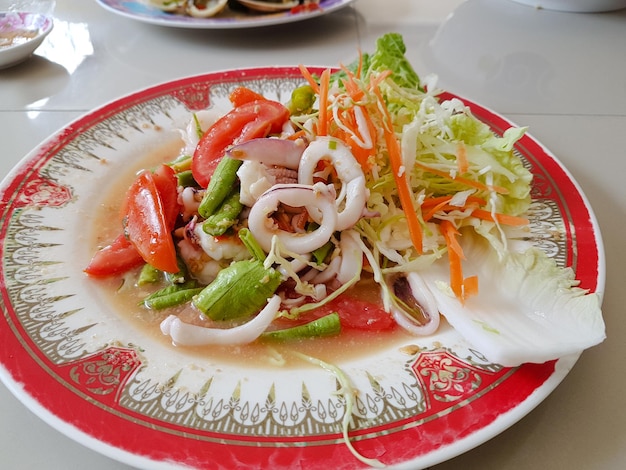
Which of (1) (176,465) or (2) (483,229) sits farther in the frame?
(2) (483,229)

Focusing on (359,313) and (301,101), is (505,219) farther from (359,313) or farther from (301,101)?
(301,101)

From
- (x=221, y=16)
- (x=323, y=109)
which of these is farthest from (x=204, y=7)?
(x=323, y=109)

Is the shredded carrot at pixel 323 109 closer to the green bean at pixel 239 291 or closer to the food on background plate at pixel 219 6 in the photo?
the green bean at pixel 239 291

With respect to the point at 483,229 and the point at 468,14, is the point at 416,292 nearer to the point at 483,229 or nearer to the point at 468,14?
the point at 483,229

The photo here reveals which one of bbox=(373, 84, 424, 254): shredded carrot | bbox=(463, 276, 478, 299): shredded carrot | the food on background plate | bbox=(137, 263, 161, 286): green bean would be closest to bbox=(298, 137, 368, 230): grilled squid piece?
bbox=(373, 84, 424, 254): shredded carrot

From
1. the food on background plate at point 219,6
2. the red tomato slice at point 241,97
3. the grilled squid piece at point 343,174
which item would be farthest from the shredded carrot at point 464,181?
the food on background plate at point 219,6

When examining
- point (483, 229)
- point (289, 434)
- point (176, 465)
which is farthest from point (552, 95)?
point (176, 465)

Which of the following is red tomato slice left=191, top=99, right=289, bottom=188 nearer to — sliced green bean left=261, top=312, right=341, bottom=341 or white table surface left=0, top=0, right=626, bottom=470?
sliced green bean left=261, top=312, right=341, bottom=341
